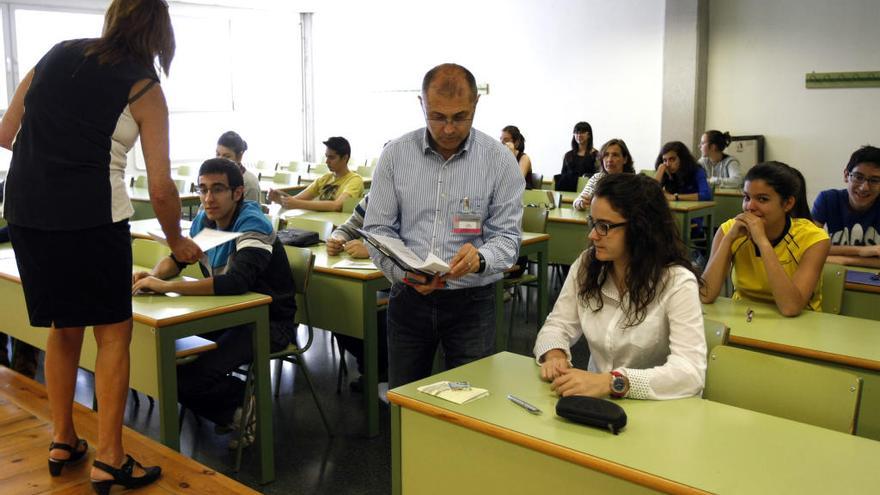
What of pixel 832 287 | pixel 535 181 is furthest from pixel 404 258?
pixel 535 181

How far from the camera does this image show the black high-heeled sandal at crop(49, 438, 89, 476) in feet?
7.43

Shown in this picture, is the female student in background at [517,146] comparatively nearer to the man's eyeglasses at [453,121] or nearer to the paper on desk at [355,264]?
the paper on desk at [355,264]

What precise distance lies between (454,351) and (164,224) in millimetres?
909

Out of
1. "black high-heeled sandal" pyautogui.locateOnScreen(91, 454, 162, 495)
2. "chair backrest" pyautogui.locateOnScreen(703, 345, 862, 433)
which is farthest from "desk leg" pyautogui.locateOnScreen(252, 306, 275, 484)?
"chair backrest" pyautogui.locateOnScreen(703, 345, 862, 433)

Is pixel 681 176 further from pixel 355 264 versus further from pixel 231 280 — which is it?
pixel 231 280

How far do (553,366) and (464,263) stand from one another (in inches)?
14.1

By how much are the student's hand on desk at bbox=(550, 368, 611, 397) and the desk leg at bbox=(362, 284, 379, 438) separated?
1.61m

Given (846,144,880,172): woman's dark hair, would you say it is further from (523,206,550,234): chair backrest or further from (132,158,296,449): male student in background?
(132,158,296,449): male student in background

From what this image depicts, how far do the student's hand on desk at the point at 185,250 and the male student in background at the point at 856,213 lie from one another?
2.81m

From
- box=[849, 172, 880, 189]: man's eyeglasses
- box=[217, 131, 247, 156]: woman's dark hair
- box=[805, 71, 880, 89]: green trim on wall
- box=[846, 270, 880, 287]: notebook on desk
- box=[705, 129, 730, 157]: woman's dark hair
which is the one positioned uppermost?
box=[805, 71, 880, 89]: green trim on wall

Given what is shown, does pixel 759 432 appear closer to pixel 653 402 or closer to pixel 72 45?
pixel 653 402

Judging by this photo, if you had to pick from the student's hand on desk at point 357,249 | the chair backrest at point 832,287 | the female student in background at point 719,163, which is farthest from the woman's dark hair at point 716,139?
the student's hand on desk at point 357,249

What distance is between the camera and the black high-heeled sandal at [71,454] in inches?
89.1

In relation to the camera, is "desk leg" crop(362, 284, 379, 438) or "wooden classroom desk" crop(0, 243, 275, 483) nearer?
"wooden classroom desk" crop(0, 243, 275, 483)
